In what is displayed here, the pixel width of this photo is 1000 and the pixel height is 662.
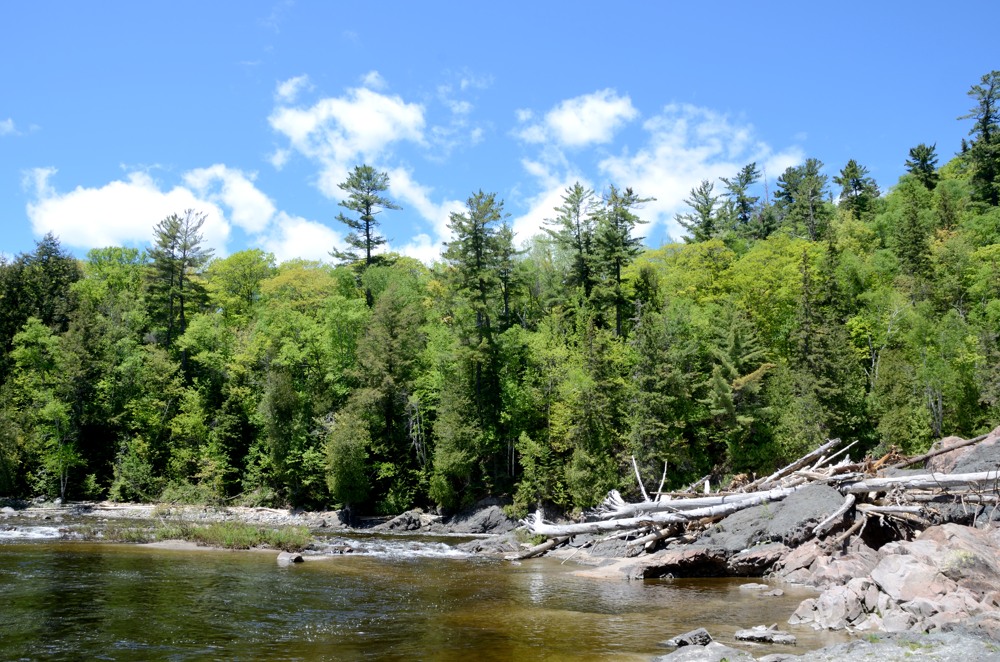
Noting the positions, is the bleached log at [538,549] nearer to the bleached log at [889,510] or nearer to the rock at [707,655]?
the bleached log at [889,510]

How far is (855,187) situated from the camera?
9356 centimetres

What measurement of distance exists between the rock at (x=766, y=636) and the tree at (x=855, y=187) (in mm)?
85996

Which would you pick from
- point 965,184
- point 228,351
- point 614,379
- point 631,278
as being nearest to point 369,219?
point 228,351

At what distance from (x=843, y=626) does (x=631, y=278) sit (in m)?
40.1

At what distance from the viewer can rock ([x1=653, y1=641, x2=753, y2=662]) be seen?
978 centimetres

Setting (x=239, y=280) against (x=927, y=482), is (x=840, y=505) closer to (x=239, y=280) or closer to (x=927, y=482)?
(x=927, y=482)

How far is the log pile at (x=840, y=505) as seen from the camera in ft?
62.9

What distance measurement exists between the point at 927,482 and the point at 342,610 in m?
16.2

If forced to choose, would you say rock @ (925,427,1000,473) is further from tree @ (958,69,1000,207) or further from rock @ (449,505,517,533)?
tree @ (958,69,1000,207)

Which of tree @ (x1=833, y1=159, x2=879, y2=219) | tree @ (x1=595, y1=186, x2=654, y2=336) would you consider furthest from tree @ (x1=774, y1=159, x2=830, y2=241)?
tree @ (x1=595, y1=186, x2=654, y2=336)

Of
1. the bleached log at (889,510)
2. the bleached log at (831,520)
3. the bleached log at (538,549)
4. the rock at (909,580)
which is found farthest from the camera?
the bleached log at (538,549)

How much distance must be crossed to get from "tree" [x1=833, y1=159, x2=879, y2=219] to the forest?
74.9 feet

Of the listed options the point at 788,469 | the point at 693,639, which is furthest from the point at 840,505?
the point at 693,639

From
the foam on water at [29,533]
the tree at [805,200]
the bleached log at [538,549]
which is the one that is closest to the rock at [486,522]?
the bleached log at [538,549]
